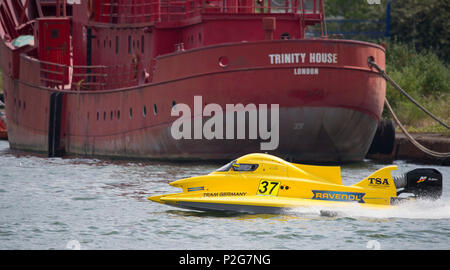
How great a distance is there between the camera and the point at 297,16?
32.0 metres

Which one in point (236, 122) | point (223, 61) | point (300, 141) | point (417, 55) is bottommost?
point (300, 141)

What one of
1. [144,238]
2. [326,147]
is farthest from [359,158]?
[144,238]

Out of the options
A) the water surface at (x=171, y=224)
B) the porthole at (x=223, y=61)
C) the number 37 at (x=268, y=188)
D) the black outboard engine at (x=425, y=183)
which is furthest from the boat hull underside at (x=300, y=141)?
the black outboard engine at (x=425, y=183)

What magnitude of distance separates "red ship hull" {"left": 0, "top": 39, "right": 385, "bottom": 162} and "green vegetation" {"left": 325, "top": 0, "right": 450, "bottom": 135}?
19.2 ft

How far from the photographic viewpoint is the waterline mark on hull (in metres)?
28.4

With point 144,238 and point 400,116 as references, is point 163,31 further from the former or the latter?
point 144,238

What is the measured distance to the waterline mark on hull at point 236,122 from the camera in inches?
1119

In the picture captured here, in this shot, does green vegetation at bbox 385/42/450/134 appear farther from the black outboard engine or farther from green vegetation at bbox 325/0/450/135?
the black outboard engine

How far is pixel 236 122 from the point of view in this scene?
94.2 ft

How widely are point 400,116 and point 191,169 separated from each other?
41.2ft

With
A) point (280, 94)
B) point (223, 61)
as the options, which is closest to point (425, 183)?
point (280, 94)

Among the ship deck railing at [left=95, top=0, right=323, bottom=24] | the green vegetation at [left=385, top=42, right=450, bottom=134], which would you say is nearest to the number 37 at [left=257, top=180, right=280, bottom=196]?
the ship deck railing at [left=95, top=0, right=323, bottom=24]

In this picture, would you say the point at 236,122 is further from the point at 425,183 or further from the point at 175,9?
the point at 425,183

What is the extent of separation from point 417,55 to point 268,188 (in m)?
26.2
